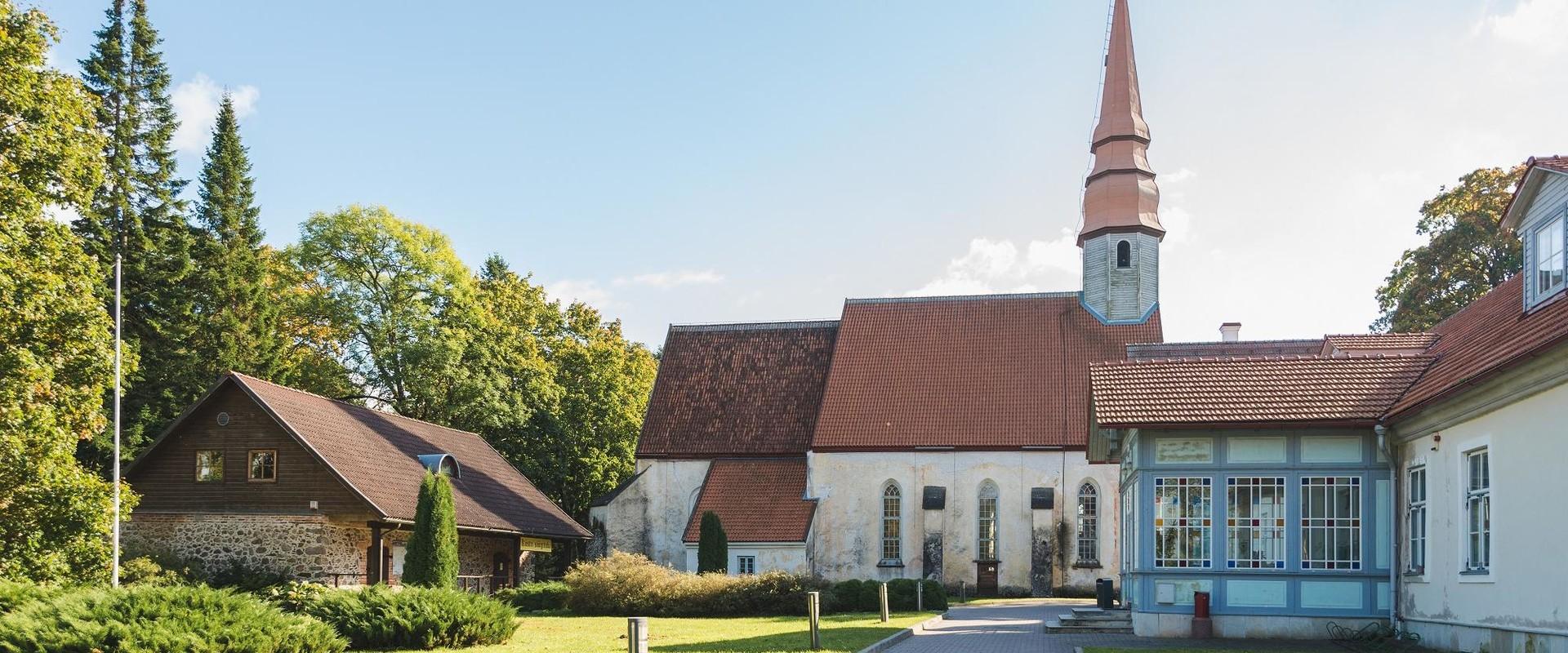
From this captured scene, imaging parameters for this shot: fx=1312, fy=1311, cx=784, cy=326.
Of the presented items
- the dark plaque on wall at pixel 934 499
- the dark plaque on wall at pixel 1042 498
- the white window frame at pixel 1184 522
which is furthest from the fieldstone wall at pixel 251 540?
the dark plaque on wall at pixel 1042 498

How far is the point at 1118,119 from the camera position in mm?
43281

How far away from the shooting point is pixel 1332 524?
1945 cm

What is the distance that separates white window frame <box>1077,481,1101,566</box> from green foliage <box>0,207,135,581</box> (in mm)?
25428

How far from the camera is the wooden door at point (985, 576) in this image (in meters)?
38.2

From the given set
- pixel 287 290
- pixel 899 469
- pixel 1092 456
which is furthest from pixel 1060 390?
pixel 287 290

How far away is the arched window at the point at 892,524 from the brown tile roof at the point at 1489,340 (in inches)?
786

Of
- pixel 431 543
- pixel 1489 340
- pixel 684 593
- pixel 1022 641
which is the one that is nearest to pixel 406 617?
pixel 1022 641

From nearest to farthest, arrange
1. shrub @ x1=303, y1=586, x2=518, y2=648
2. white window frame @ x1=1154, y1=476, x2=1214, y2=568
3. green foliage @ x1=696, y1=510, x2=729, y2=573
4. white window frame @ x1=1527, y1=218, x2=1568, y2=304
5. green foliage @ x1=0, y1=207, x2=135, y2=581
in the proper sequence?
white window frame @ x1=1527, y1=218, x2=1568, y2=304, shrub @ x1=303, y1=586, x2=518, y2=648, white window frame @ x1=1154, y1=476, x2=1214, y2=568, green foliage @ x1=0, y1=207, x2=135, y2=581, green foliage @ x1=696, y1=510, x2=729, y2=573

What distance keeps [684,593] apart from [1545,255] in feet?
59.4

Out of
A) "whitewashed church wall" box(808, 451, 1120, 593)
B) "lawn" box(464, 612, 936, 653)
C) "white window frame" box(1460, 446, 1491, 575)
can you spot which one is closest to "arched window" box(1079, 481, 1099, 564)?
"whitewashed church wall" box(808, 451, 1120, 593)

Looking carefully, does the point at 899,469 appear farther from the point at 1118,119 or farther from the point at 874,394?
the point at 1118,119

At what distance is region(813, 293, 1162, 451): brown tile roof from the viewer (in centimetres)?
3938

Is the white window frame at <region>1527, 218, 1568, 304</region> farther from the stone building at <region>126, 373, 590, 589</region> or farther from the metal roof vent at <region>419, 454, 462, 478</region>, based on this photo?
the metal roof vent at <region>419, 454, 462, 478</region>

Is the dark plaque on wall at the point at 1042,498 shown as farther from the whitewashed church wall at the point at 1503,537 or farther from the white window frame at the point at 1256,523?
the whitewashed church wall at the point at 1503,537
